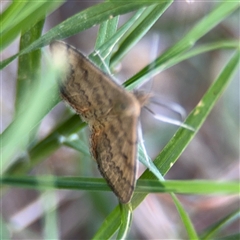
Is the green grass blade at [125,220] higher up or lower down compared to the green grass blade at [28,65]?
lower down

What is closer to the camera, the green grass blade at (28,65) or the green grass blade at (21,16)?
the green grass blade at (21,16)

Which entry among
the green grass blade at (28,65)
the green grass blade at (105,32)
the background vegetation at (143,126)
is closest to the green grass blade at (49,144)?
the background vegetation at (143,126)

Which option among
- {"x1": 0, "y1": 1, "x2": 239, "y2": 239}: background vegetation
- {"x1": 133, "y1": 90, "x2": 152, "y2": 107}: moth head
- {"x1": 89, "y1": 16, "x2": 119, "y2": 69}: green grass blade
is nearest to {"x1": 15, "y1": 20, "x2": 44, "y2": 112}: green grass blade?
{"x1": 0, "y1": 1, "x2": 239, "y2": 239}: background vegetation

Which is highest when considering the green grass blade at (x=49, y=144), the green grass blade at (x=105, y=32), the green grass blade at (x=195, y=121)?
the green grass blade at (x=105, y=32)

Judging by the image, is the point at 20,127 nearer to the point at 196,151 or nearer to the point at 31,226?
the point at 31,226

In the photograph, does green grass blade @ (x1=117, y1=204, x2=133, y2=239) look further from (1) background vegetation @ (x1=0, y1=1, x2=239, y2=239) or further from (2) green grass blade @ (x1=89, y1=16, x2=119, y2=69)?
(2) green grass blade @ (x1=89, y1=16, x2=119, y2=69)

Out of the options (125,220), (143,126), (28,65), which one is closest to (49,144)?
(28,65)

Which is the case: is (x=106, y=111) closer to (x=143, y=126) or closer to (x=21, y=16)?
(x=21, y=16)

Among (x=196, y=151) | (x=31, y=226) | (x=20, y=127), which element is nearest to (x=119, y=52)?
(x=20, y=127)

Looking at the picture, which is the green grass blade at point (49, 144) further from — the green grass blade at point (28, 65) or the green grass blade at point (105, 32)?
the green grass blade at point (105, 32)
